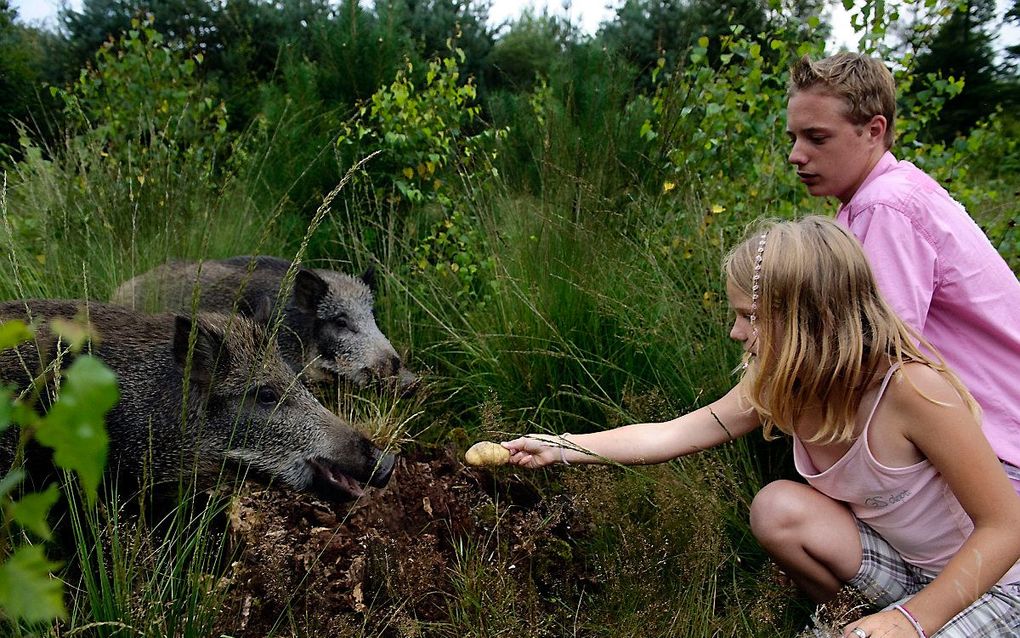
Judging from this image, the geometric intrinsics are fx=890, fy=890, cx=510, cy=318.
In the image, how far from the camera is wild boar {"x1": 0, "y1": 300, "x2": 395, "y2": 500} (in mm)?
2994

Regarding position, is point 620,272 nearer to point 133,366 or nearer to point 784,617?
point 784,617

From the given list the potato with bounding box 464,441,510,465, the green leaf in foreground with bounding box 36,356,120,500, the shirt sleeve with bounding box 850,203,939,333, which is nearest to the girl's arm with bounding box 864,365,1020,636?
the shirt sleeve with bounding box 850,203,939,333

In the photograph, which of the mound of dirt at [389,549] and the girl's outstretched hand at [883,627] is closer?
the girl's outstretched hand at [883,627]

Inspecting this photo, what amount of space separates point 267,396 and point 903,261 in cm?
218

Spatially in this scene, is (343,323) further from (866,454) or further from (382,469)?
(866,454)

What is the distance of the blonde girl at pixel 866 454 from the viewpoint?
2207mm

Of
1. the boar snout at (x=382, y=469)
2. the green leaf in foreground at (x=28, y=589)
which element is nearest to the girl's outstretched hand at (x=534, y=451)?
the boar snout at (x=382, y=469)

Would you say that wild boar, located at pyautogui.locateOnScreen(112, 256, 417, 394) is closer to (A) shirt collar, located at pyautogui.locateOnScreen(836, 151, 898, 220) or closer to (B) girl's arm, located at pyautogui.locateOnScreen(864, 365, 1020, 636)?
(A) shirt collar, located at pyautogui.locateOnScreen(836, 151, 898, 220)

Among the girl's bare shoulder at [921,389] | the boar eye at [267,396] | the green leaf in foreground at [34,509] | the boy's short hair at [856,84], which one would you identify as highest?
the boy's short hair at [856,84]

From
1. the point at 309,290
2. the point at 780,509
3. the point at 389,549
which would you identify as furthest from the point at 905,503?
the point at 309,290

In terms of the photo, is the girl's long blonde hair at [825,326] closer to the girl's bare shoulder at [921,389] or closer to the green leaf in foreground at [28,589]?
the girl's bare shoulder at [921,389]

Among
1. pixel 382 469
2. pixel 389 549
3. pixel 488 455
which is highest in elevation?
pixel 488 455

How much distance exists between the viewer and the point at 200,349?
3039 mm

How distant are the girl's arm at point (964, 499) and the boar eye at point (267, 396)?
6.93 ft
